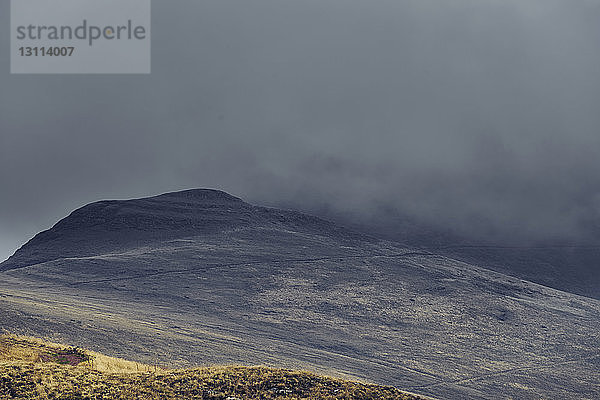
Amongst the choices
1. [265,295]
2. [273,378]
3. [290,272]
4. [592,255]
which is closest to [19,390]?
[273,378]

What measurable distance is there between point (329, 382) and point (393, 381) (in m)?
28.7

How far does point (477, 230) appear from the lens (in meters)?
159

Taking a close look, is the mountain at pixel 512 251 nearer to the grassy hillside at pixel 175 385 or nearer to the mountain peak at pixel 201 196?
the mountain peak at pixel 201 196

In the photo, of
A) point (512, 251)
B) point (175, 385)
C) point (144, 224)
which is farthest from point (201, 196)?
point (175, 385)

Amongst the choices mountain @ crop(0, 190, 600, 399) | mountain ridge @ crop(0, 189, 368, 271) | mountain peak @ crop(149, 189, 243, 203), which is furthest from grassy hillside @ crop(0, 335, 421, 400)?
mountain peak @ crop(149, 189, 243, 203)

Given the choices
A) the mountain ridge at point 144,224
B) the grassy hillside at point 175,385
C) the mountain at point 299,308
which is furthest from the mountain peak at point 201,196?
the grassy hillside at point 175,385

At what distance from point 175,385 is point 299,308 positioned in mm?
49530

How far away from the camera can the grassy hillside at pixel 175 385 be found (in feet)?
71.8

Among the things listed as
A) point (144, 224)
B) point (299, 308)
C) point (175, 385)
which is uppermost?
point (144, 224)

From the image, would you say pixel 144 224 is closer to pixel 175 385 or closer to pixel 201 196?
pixel 201 196

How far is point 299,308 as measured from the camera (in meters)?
71.9

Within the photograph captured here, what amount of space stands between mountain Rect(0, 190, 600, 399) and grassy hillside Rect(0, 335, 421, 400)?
18.3 m

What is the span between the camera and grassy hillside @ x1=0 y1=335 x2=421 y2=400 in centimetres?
2189

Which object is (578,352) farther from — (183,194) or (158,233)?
(183,194)
